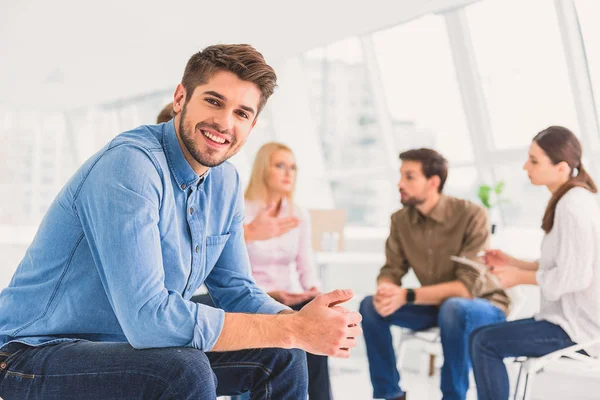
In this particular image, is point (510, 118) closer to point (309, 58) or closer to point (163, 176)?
point (309, 58)

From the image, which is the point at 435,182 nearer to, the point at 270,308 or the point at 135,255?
the point at 270,308

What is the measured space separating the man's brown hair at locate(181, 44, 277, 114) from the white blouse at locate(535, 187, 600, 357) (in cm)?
146

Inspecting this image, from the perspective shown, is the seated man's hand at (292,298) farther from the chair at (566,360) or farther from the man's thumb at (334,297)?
the man's thumb at (334,297)

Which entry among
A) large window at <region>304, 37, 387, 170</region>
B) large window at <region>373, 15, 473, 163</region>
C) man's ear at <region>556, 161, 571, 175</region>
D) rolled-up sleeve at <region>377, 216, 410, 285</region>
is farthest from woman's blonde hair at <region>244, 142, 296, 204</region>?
large window at <region>304, 37, 387, 170</region>

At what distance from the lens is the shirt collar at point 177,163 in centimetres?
148

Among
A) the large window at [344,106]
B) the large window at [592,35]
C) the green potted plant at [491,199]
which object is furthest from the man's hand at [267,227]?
the large window at [344,106]

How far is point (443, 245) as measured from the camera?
319 centimetres

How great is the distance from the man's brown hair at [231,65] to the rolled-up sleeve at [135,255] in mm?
273

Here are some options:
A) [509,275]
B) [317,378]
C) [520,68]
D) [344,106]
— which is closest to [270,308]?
[317,378]

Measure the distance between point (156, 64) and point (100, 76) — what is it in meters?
1.24

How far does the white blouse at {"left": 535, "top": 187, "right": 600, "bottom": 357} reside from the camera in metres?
2.42

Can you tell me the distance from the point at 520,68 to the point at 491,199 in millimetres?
1064

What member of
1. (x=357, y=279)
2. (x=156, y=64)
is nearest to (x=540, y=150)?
(x=357, y=279)

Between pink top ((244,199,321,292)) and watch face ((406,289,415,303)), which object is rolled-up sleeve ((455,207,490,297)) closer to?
watch face ((406,289,415,303))
